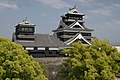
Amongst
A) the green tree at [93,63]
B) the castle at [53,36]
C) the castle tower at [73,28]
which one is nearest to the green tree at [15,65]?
the green tree at [93,63]

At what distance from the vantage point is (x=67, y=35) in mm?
41406

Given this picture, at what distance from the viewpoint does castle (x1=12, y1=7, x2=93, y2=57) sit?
36.6m

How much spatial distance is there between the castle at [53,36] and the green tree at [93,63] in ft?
51.1

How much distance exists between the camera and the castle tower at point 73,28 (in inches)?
1618

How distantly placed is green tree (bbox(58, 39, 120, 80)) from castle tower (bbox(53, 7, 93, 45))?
65.8ft

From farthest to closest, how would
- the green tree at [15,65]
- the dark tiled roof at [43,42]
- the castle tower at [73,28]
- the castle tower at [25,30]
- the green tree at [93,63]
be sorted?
the castle tower at [73,28]
the castle tower at [25,30]
the dark tiled roof at [43,42]
the green tree at [93,63]
the green tree at [15,65]

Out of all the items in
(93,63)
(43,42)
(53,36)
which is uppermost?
(53,36)

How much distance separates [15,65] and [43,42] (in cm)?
2194

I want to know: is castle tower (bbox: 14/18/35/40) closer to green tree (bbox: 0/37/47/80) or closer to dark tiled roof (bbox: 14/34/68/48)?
dark tiled roof (bbox: 14/34/68/48)

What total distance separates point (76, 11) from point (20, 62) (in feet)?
93.9

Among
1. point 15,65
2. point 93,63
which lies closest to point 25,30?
point 93,63

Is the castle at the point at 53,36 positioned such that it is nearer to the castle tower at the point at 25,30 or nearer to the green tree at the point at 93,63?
the castle tower at the point at 25,30

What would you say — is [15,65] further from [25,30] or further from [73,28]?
[73,28]

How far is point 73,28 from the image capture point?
41656 mm
